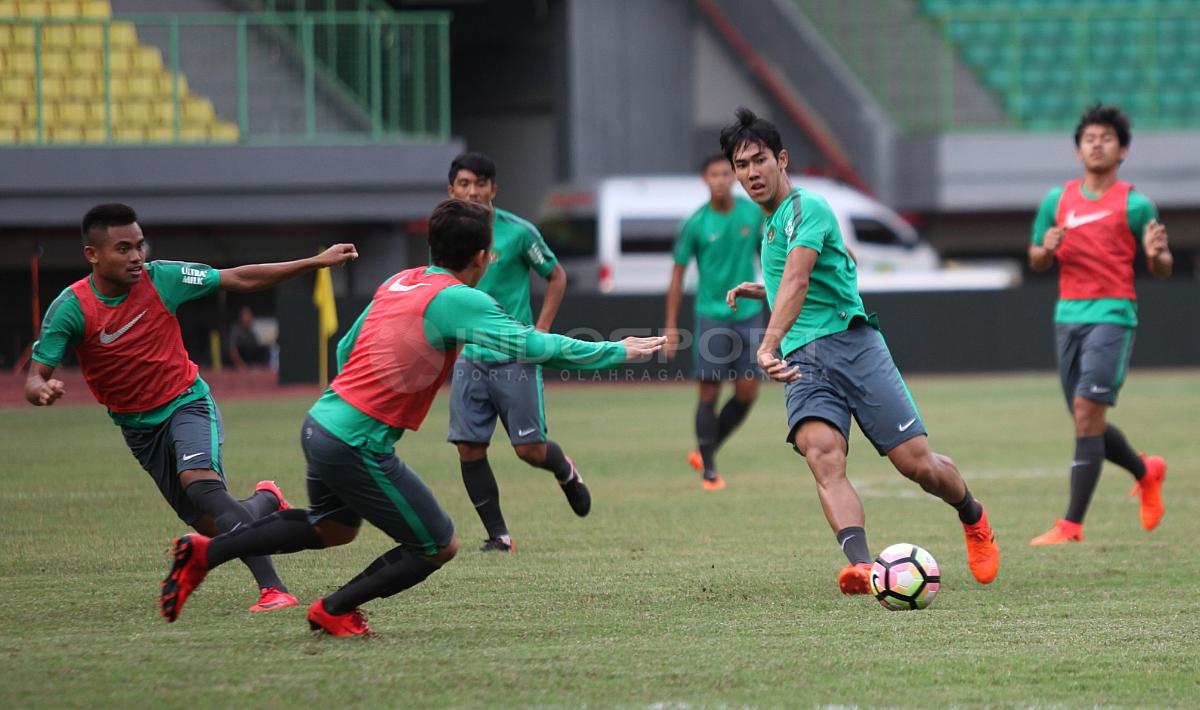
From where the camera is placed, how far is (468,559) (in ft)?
24.2

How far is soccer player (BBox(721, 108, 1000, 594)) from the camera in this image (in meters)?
6.04

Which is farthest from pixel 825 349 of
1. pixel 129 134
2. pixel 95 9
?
pixel 95 9

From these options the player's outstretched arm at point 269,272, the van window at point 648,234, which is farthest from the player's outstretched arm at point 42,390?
the van window at point 648,234

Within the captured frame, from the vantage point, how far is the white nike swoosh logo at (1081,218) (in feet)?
26.7

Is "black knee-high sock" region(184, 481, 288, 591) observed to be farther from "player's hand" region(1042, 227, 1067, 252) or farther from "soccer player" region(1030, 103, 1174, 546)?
"player's hand" region(1042, 227, 1067, 252)

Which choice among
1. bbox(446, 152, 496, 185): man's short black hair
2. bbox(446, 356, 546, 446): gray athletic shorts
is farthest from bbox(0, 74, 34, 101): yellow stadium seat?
bbox(446, 356, 546, 446): gray athletic shorts

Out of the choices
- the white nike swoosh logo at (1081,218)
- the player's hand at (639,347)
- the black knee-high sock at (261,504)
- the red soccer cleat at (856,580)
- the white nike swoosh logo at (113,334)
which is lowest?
the red soccer cleat at (856,580)

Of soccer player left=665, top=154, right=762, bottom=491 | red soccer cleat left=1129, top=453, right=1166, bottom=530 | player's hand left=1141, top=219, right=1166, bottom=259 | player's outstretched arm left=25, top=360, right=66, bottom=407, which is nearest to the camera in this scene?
player's outstretched arm left=25, top=360, right=66, bottom=407

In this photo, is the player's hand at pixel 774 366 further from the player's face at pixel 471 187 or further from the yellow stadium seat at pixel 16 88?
the yellow stadium seat at pixel 16 88

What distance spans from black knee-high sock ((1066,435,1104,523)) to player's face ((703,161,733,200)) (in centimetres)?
307

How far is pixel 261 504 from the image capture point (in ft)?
20.4

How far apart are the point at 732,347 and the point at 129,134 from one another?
1415 cm

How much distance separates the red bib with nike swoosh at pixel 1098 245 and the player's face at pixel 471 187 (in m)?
3.06

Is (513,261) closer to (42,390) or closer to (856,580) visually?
(42,390)
